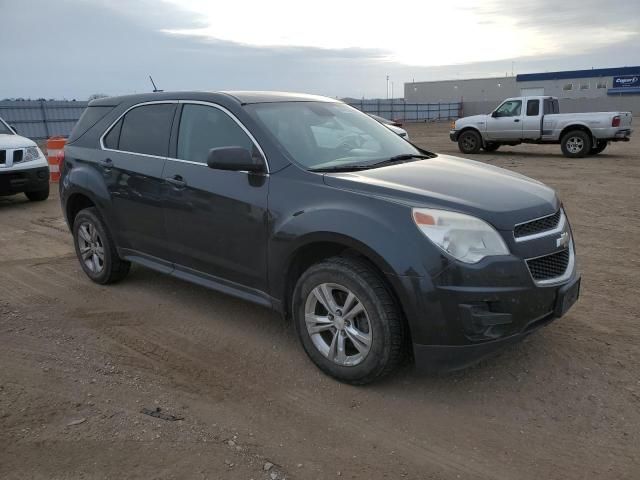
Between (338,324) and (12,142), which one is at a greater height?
(12,142)

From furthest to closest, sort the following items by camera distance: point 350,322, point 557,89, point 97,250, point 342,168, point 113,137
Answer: point 557,89 < point 97,250 < point 113,137 < point 342,168 < point 350,322

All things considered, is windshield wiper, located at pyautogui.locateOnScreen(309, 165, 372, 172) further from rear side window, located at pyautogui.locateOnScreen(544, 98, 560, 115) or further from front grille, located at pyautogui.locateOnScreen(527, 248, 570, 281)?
rear side window, located at pyautogui.locateOnScreen(544, 98, 560, 115)

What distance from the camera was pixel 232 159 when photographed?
3.62 m

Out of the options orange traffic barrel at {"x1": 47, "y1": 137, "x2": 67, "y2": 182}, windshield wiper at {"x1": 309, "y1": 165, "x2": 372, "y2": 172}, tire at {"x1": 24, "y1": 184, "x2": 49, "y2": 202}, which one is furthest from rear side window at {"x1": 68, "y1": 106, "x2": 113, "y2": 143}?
orange traffic barrel at {"x1": 47, "y1": 137, "x2": 67, "y2": 182}

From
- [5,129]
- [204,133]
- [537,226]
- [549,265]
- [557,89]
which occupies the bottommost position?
[549,265]

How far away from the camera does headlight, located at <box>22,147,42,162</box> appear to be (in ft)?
31.6

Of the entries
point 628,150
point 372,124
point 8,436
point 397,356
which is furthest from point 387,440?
point 628,150

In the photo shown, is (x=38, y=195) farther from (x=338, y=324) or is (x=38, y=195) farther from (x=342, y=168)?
(x=338, y=324)

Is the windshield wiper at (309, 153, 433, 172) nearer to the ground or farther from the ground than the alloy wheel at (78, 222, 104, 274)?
farther from the ground

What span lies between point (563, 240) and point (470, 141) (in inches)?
627

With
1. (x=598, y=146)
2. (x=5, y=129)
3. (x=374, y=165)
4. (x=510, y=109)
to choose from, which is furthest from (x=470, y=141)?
(x=374, y=165)

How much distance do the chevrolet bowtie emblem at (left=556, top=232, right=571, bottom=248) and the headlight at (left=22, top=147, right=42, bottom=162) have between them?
9219 mm

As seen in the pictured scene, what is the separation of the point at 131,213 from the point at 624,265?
4928 mm

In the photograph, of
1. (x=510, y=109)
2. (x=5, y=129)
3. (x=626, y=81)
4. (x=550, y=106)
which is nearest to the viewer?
(x=5, y=129)
